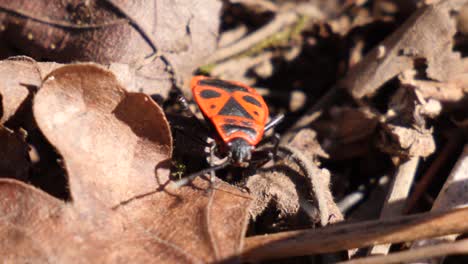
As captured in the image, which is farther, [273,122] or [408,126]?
[273,122]

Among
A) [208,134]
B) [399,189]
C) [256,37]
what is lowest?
[399,189]

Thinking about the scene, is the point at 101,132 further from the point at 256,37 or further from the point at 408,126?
the point at 408,126

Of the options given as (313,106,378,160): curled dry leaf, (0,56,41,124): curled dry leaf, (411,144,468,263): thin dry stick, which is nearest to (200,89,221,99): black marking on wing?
(313,106,378,160): curled dry leaf

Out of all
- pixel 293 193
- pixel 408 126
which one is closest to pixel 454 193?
pixel 408 126

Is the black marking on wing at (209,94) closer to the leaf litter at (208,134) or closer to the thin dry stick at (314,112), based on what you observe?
the leaf litter at (208,134)

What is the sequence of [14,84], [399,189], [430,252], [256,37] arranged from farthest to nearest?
[256,37] < [399,189] < [14,84] < [430,252]
